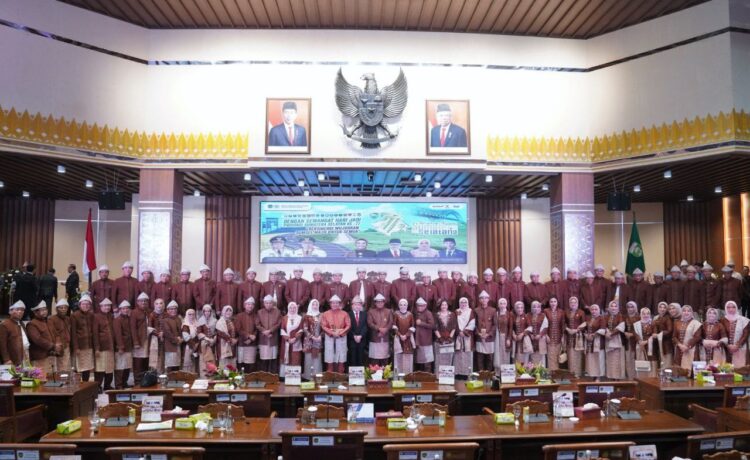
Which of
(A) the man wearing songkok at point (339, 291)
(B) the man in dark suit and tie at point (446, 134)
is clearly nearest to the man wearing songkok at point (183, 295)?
(A) the man wearing songkok at point (339, 291)

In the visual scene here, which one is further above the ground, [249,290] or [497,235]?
[497,235]

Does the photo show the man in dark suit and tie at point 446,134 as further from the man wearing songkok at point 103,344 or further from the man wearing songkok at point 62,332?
the man wearing songkok at point 62,332

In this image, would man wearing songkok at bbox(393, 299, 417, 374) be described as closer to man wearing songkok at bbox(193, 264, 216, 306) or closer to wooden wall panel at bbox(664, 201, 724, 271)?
man wearing songkok at bbox(193, 264, 216, 306)

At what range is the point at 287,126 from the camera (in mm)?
10586

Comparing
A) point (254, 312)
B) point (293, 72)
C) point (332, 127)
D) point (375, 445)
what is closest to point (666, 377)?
point (375, 445)

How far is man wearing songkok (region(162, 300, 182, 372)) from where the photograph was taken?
8.94 m

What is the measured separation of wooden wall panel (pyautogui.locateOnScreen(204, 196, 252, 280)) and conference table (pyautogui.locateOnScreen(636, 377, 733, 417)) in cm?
1204

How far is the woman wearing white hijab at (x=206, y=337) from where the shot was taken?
29.5 feet

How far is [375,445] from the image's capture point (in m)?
4.30

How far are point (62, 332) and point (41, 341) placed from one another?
404 millimetres

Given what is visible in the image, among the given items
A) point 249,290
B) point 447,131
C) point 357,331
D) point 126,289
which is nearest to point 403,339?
point 357,331

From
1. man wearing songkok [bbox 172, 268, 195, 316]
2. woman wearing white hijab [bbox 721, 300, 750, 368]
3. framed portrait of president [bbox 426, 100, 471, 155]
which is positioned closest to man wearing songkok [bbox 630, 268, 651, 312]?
woman wearing white hijab [bbox 721, 300, 750, 368]

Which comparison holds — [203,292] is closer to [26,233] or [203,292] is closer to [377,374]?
[377,374]

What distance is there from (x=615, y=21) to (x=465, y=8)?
3.14 meters
